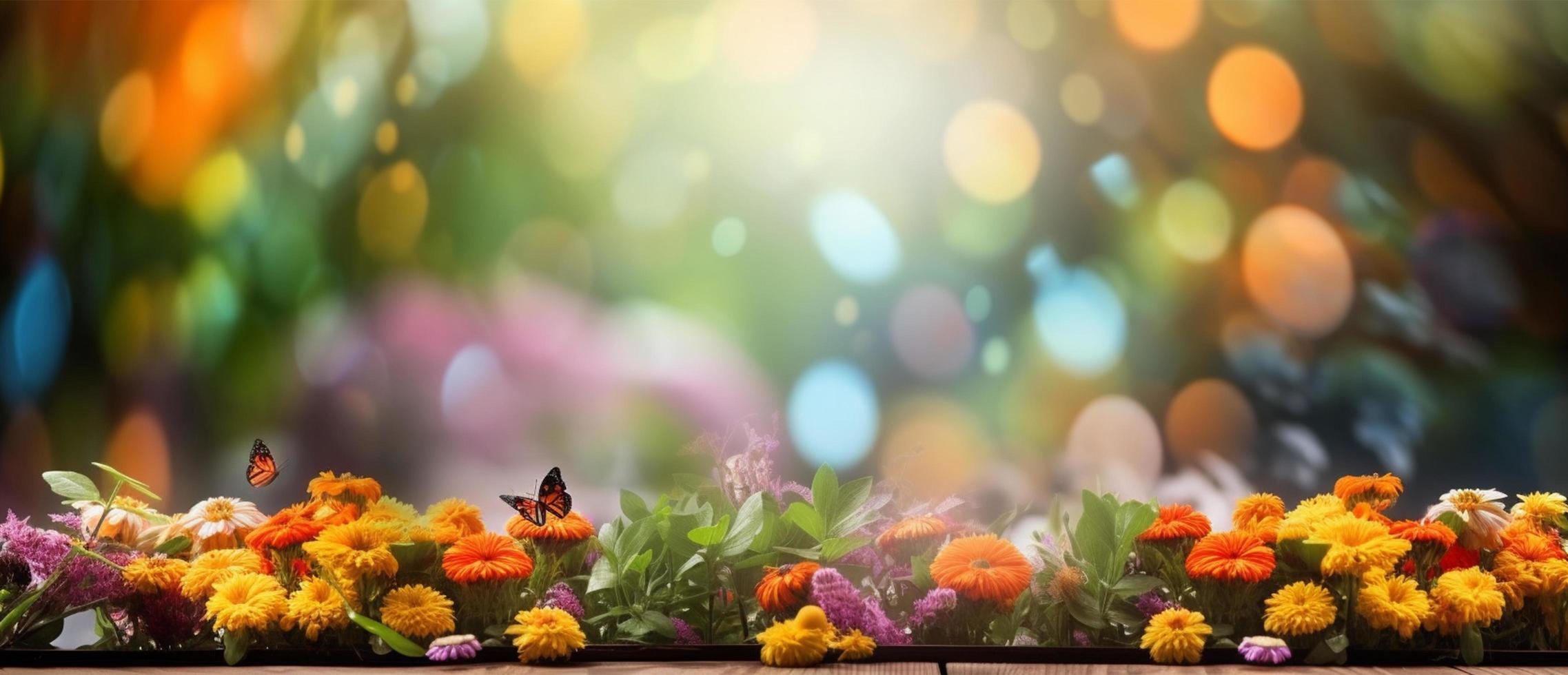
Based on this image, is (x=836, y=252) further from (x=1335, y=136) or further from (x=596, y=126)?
(x=1335, y=136)

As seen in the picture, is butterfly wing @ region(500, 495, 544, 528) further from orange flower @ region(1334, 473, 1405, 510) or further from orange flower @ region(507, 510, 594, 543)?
orange flower @ region(1334, 473, 1405, 510)

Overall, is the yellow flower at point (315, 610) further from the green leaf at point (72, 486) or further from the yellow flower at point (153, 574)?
Answer: the green leaf at point (72, 486)

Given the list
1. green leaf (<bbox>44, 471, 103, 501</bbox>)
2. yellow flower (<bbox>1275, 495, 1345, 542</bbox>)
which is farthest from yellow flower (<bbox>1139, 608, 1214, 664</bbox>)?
green leaf (<bbox>44, 471, 103, 501</bbox>)

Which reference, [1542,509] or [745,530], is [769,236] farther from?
[1542,509]

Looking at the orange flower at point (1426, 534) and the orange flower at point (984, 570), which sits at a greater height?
the orange flower at point (1426, 534)

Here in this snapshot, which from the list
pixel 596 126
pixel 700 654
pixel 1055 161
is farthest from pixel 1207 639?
pixel 596 126

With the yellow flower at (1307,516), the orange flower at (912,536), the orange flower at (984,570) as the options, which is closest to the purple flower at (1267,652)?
the yellow flower at (1307,516)

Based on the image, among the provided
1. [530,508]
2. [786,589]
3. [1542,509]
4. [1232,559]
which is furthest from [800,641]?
[1542,509]
